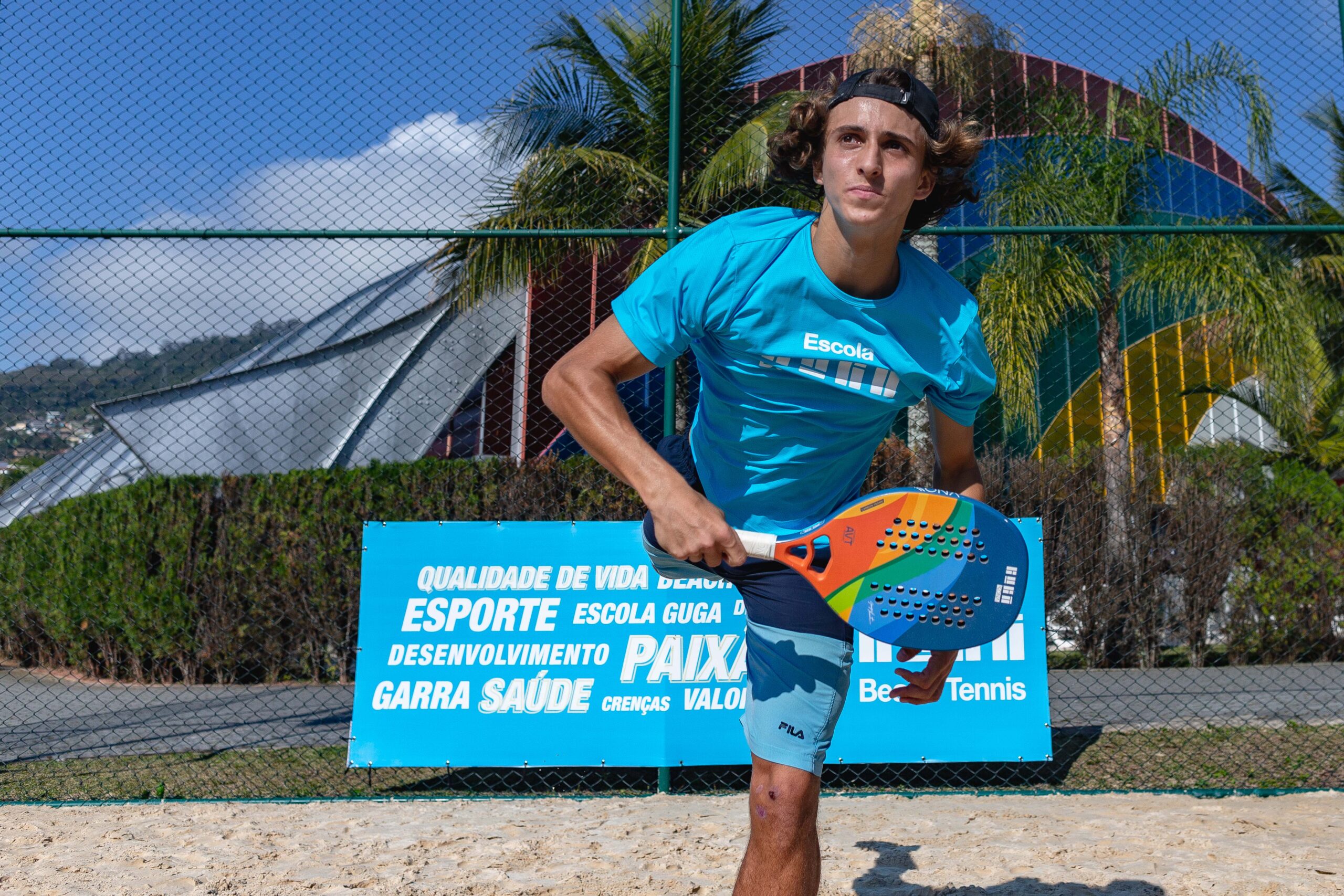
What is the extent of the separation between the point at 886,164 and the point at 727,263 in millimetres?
423

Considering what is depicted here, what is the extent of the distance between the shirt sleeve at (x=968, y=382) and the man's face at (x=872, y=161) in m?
0.33

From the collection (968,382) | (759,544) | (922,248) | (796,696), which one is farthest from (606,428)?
(922,248)

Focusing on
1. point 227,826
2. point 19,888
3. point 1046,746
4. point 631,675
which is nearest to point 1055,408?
point 1046,746

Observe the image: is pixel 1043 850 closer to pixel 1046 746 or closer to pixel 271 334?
pixel 1046 746

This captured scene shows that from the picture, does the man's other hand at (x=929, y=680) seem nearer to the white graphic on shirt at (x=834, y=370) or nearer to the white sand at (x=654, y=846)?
the white graphic on shirt at (x=834, y=370)

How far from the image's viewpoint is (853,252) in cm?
222

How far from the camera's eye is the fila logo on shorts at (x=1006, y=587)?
7.25ft

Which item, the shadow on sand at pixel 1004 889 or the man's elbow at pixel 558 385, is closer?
the man's elbow at pixel 558 385

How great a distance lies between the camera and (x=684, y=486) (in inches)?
72.7

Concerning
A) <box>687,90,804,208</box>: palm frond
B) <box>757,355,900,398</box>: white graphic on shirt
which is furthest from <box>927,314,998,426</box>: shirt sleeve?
<box>687,90,804,208</box>: palm frond

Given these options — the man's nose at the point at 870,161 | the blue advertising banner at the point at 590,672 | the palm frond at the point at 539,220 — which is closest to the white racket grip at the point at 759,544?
the man's nose at the point at 870,161

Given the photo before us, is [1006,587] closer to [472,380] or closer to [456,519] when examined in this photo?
[456,519]

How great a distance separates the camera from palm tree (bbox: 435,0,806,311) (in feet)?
27.0

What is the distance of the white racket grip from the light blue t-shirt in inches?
15.0
